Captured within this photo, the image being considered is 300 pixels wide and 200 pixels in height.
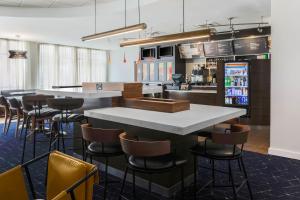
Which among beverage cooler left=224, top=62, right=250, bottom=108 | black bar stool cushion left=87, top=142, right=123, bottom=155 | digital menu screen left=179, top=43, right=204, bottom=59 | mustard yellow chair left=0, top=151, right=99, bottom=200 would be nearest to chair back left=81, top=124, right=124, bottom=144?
black bar stool cushion left=87, top=142, right=123, bottom=155

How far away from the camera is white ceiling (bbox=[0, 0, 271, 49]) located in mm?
5238

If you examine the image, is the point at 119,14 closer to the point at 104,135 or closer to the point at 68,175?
the point at 104,135

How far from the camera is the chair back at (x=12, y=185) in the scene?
151cm

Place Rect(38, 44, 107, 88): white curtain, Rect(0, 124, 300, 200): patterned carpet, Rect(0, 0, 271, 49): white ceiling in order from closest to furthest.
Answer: Rect(0, 124, 300, 200): patterned carpet, Rect(0, 0, 271, 49): white ceiling, Rect(38, 44, 107, 88): white curtain

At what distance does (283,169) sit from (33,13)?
5938mm

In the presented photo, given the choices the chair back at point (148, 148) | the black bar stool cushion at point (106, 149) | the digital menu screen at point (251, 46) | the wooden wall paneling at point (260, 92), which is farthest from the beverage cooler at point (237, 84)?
the chair back at point (148, 148)

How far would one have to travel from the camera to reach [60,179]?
1.69 m

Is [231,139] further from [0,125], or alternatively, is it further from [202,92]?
[0,125]

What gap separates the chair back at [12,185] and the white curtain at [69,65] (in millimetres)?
9058

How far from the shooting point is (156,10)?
5613 mm

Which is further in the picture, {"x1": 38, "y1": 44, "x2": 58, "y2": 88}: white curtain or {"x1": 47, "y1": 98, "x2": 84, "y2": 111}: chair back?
{"x1": 38, "y1": 44, "x2": 58, "y2": 88}: white curtain

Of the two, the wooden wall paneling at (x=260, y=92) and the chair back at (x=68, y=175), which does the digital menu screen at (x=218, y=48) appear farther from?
the chair back at (x=68, y=175)

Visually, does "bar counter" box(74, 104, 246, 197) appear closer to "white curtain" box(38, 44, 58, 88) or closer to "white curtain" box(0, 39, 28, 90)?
"white curtain" box(0, 39, 28, 90)

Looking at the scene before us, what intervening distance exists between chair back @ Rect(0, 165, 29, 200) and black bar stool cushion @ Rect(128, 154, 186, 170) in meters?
0.90
